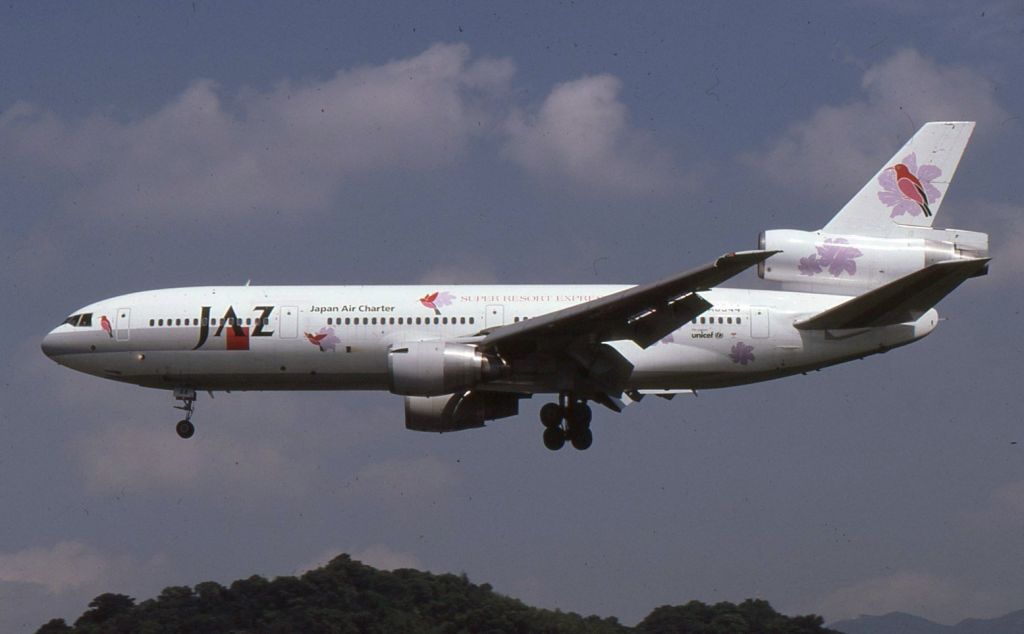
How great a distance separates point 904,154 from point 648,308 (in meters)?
10.5

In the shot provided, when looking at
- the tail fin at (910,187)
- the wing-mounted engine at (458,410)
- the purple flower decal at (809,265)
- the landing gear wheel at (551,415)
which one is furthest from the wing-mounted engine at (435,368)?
the tail fin at (910,187)

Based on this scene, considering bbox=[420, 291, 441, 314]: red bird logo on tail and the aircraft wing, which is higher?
bbox=[420, 291, 441, 314]: red bird logo on tail

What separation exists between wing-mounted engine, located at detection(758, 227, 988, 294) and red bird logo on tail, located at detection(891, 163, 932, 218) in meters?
1.38

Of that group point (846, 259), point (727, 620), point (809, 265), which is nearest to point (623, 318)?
point (809, 265)

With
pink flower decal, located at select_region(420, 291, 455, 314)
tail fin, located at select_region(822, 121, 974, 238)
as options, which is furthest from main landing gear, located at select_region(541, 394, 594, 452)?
tail fin, located at select_region(822, 121, 974, 238)

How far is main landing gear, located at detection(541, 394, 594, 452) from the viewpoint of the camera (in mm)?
35531

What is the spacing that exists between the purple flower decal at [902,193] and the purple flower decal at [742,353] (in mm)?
5958

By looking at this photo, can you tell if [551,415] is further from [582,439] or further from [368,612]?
[368,612]

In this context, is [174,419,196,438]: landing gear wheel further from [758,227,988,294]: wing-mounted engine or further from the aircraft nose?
[758,227,988,294]: wing-mounted engine

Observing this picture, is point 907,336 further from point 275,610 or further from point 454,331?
point 275,610

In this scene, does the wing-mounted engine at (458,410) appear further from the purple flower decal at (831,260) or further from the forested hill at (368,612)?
the forested hill at (368,612)

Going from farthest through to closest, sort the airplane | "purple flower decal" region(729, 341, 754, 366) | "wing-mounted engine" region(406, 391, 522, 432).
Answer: "wing-mounted engine" region(406, 391, 522, 432), "purple flower decal" region(729, 341, 754, 366), the airplane

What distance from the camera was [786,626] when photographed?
6688 centimetres

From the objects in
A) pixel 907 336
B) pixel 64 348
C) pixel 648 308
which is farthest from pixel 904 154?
pixel 64 348
